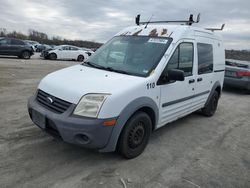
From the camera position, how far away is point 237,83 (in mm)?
9547

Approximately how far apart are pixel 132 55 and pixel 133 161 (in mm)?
1704

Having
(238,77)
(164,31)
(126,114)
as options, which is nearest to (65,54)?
(238,77)

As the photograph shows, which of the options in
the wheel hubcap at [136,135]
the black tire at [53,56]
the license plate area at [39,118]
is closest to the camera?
the license plate area at [39,118]

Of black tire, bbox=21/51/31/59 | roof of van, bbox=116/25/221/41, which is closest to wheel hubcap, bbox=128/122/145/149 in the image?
roof of van, bbox=116/25/221/41

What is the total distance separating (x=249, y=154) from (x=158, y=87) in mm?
1986

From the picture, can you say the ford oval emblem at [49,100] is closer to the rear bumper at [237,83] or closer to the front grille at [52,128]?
the front grille at [52,128]

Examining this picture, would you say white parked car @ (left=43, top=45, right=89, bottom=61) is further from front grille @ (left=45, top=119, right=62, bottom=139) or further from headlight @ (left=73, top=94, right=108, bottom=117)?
headlight @ (left=73, top=94, right=108, bottom=117)

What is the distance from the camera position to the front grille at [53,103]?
3.25 m

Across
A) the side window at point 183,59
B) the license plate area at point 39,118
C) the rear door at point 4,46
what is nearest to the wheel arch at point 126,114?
the side window at point 183,59

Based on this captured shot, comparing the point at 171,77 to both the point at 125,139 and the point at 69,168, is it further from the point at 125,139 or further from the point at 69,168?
the point at 69,168

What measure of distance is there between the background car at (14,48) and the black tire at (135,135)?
61.1 ft

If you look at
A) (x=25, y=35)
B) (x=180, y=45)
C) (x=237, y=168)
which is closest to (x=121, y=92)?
(x=180, y=45)

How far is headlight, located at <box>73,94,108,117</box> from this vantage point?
308cm

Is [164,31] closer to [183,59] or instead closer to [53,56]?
[183,59]
